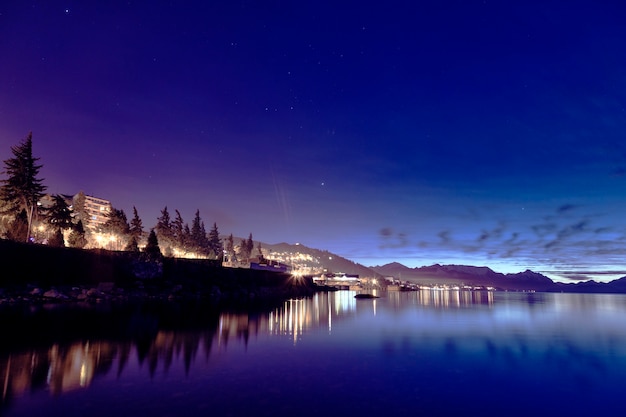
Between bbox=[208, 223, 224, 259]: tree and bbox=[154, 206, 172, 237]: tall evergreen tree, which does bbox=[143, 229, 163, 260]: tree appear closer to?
bbox=[154, 206, 172, 237]: tall evergreen tree

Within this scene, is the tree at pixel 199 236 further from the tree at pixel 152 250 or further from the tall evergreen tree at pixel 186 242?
the tree at pixel 152 250

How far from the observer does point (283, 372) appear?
21578 millimetres

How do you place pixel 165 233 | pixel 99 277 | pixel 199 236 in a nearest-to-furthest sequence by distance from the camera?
pixel 99 277, pixel 165 233, pixel 199 236

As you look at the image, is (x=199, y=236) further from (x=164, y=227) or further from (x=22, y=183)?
(x=22, y=183)

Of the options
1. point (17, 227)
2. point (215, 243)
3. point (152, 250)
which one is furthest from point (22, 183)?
point (215, 243)

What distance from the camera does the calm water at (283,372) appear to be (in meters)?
15.5

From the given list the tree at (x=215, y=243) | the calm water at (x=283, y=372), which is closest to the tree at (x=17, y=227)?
the calm water at (x=283, y=372)

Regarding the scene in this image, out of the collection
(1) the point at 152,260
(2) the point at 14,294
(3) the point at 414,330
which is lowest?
(3) the point at 414,330

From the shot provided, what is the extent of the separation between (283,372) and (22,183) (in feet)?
247

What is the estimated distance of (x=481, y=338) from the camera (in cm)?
3866

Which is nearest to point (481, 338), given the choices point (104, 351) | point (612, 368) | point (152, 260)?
point (612, 368)

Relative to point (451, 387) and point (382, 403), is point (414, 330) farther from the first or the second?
point (382, 403)

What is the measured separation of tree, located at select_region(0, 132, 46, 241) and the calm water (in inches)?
1633

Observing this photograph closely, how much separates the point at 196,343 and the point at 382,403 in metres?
18.0
